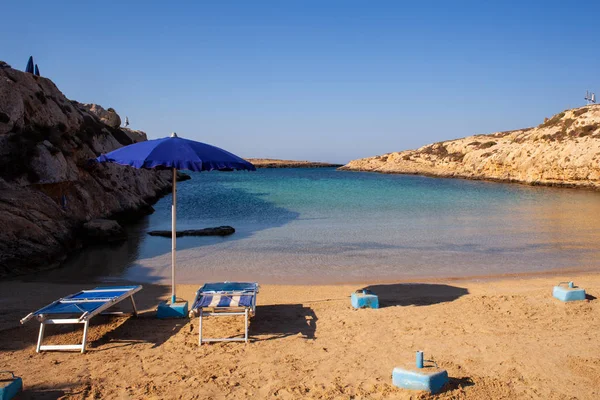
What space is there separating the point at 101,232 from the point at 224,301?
11018mm

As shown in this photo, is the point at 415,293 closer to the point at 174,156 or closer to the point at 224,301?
the point at 224,301

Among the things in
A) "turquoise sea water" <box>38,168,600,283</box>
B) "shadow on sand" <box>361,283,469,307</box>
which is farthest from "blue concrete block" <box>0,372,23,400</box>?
"turquoise sea water" <box>38,168,600,283</box>

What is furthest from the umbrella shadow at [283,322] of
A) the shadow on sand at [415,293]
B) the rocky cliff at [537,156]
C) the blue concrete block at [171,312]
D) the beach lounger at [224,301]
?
the rocky cliff at [537,156]

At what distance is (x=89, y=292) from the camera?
7102 mm

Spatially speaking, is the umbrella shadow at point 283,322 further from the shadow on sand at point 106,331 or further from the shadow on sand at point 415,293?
the shadow on sand at point 415,293

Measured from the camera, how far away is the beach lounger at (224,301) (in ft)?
20.8

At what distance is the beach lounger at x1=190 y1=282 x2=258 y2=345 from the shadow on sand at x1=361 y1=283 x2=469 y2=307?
2.68 meters

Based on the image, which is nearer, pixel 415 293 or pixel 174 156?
pixel 174 156

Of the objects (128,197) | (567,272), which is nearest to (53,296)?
(567,272)

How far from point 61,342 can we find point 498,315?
6633mm

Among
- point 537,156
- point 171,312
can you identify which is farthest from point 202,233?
point 537,156

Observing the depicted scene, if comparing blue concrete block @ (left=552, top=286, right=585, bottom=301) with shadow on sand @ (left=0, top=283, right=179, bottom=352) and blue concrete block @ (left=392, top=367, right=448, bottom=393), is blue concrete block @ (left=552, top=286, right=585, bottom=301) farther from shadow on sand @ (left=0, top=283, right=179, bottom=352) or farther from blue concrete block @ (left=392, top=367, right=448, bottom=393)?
shadow on sand @ (left=0, top=283, right=179, bottom=352)

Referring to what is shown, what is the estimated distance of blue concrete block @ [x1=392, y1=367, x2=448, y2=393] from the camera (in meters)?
4.72

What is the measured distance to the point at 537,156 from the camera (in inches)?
2239
